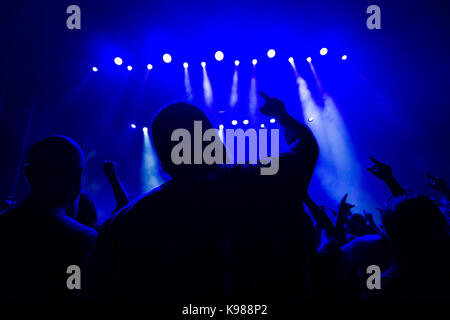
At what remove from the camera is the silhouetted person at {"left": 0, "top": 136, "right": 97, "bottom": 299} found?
1.25 m

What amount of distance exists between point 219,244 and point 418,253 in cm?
139

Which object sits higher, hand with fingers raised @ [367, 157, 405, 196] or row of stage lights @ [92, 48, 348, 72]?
row of stage lights @ [92, 48, 348, 72]

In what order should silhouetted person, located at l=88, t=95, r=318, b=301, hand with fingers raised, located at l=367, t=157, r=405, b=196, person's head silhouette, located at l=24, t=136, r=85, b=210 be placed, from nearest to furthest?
silhouetted person, located at l=88, t=95, r=318, b=301, person's head silhouette, located at l=24, t=136, r=85, b=210, hand with fingers raised, located at l=367, t=157, r=405, b=196

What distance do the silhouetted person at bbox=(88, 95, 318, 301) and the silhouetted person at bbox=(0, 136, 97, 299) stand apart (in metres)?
0.51

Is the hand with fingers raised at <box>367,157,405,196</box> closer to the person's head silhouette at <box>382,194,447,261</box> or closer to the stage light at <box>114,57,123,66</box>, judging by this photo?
the person's head silhouette at <box>382,194,447,261</box>

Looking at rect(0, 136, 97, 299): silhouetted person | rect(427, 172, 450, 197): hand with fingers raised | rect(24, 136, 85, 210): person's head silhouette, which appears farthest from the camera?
rect(427, 172, 450, 197): hand with fingers raised

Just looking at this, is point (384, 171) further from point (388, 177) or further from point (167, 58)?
point (167, 58)

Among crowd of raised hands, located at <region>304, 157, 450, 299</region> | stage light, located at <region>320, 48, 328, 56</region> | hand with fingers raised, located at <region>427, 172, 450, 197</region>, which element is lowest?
crowd of raised hands, located at <region>304, 157, 450, 299</region>

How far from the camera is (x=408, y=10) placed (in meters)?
6.05

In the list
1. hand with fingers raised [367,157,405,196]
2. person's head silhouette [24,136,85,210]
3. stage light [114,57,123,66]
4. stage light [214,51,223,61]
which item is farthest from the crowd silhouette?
stage light [114,57,123,66]

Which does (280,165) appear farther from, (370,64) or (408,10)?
(370,64)

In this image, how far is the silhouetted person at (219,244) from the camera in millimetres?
943
